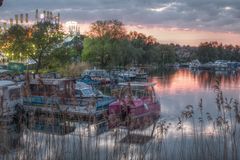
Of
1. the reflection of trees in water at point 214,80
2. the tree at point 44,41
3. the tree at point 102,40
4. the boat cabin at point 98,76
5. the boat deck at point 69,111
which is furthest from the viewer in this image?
the tree at point 102,40

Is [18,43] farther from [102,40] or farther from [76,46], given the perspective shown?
[76,46]

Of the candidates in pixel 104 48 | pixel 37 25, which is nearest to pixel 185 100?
pixel 37 25

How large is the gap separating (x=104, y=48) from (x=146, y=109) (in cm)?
5119

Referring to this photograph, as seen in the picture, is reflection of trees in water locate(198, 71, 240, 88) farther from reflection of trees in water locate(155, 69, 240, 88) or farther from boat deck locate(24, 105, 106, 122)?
boat deck locate(24, 105, 106, 122)

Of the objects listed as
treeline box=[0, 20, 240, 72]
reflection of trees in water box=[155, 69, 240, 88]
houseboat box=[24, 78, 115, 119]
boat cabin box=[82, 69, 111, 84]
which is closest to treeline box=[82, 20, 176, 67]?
treeline box=[0, 20, 240, 72]

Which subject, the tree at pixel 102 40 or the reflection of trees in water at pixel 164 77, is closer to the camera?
the reflection of trees in water at pixel 164 77

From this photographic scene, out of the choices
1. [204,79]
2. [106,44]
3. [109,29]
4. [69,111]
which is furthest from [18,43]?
[204,79]

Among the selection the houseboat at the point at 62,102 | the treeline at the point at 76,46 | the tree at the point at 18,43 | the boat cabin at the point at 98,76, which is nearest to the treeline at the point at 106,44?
the treeline at the point at 76,46

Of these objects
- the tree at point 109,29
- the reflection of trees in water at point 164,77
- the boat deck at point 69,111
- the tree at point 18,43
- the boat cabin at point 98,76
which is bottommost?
the reflection of trees in water at point 164,77

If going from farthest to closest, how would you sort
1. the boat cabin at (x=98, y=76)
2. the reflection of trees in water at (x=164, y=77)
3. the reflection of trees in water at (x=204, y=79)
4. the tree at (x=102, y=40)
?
the tree at (x=102, y=40) → the reflection of trees in water at (x=164, y=77) → the reflection of trees in water at (x=204, y=79) → the boat cabin at (x=98, y=76)

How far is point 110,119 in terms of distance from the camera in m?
8.91

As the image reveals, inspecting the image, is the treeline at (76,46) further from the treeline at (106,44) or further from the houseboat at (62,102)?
the houseboat at (62,102)

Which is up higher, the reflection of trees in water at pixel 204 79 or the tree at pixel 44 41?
the tree at pixel 44 41

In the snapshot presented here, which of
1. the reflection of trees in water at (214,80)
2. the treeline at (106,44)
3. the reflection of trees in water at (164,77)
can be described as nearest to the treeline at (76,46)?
the treeline at (106,44)
